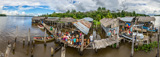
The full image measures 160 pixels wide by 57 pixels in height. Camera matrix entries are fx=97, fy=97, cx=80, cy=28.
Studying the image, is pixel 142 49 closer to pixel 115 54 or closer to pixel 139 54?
pixel 139 54

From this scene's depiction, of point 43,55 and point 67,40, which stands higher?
point 67,40

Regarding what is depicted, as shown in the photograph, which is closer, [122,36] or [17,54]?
[17,54]

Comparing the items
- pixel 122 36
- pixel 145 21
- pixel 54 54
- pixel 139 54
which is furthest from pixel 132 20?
pixel 54 54

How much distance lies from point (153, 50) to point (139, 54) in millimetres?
2251

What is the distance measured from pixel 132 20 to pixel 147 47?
11188 millimetres

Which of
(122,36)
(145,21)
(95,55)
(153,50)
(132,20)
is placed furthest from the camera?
(132,20)

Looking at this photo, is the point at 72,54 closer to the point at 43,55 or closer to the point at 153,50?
the point at 43,55

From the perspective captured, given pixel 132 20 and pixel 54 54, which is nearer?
Answer: pixel 54 54

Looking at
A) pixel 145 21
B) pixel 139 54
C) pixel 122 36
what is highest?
pixel 145 21

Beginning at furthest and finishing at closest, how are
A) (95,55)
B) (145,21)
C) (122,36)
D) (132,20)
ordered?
1. (132,20)
2. (145,21)
3. (122,36)
4. (95,55)

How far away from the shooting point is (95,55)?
9797 mm

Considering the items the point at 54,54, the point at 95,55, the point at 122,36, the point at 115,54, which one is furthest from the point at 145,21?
the point at 54,54

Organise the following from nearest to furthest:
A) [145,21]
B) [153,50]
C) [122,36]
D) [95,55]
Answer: [95,55]
[153,50]
[122,36]
[145,21]

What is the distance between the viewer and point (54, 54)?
998 cm
